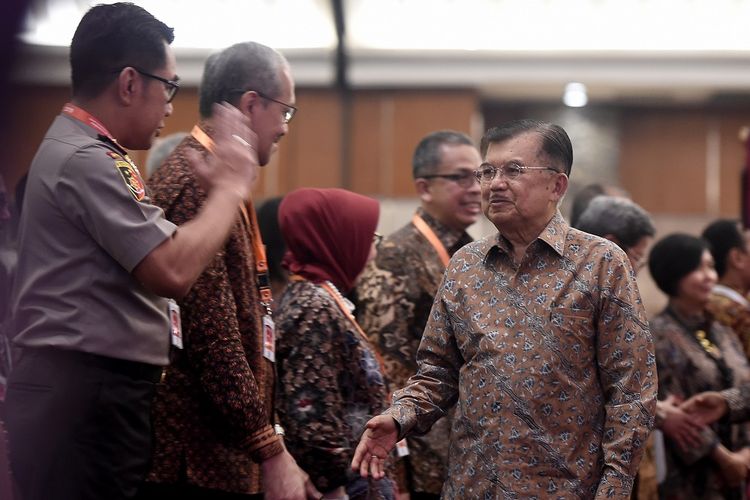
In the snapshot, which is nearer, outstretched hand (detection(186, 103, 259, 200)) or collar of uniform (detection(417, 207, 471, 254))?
outstretched hand (detection(186, 103, 259, 200))

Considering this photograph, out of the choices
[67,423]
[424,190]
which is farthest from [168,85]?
[424,190]

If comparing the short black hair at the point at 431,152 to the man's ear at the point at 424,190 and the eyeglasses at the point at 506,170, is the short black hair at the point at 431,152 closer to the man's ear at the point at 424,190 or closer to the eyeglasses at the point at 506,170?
the man's ear at the point at 424,190

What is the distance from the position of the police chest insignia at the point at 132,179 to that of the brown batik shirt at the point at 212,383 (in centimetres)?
30

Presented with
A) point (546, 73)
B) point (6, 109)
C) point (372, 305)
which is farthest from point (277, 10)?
point (6, 109)

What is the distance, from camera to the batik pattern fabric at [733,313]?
4.30 meters

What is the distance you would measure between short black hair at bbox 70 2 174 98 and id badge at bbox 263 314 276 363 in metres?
0.66

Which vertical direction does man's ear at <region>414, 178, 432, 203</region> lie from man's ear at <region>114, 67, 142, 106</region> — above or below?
below

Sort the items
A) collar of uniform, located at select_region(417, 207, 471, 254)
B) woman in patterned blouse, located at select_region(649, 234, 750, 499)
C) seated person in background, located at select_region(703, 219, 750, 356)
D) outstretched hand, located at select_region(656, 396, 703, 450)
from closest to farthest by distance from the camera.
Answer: collar of uniform, located at select_region(417, 207, 471, 254) < outstretched hand, located at select_region(656, 396, 703, 450) < woman in patterned blouse, located at select_region(649, 234, 750, 499) < seated person in background, located at select_region(703, 219, 750, 356)

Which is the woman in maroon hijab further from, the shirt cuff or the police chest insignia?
the police chest insignia

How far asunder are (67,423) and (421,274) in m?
1.61

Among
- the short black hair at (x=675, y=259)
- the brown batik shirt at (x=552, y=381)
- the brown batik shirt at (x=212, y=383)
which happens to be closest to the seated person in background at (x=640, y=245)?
the short black hair at (x=675, y=259)

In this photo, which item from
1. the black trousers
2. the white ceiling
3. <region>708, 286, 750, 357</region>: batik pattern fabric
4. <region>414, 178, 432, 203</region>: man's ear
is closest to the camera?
the black trousers

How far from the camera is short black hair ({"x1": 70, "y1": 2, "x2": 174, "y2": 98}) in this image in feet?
6.99

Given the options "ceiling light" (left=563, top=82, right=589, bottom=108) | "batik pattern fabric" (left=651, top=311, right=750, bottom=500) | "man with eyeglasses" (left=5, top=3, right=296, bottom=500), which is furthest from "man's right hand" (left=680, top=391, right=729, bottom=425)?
"ceiling light" (left=563, top=82, right=589, bottom=108)
